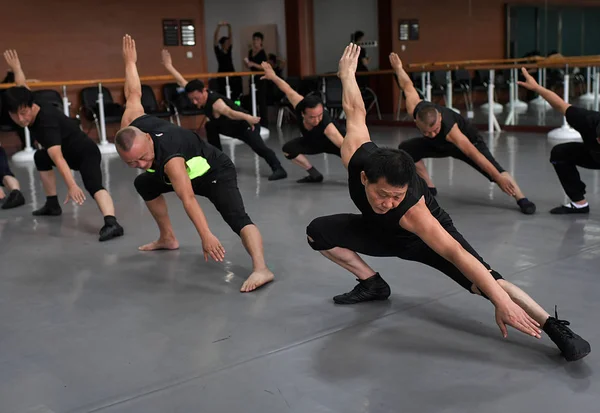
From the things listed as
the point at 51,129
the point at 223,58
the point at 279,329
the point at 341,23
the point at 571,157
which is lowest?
the point at 279,329

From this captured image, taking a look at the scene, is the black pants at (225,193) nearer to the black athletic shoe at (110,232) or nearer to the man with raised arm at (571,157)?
the black athletic shoe at (110,232)

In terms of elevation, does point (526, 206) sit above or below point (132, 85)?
below

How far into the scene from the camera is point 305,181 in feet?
22.2

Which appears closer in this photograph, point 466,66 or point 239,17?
point 466,66

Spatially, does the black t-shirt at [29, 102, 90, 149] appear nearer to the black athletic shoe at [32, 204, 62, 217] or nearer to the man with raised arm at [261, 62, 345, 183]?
the black athletic shoe at [32, 204, 62, 217]

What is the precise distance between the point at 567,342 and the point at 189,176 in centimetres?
206

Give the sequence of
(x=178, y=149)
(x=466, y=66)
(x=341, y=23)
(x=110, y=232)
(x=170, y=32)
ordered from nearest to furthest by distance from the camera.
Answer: (x=178, y=149)
(x=110, y=232)
(x=466, y=66)
(x=170, y=32)
(x=341, y=23)

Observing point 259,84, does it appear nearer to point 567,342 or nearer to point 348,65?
point 348,65

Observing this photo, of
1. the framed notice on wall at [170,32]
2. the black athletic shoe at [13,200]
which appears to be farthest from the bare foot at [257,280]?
the framed notice on wall at [170,32]

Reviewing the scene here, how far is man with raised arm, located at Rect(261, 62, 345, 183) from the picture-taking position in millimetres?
6094

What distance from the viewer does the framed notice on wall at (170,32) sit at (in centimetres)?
1178

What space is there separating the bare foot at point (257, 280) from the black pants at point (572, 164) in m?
2.42

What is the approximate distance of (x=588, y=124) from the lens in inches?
181

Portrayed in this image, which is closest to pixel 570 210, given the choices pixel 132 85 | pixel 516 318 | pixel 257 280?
pixel 257 280
